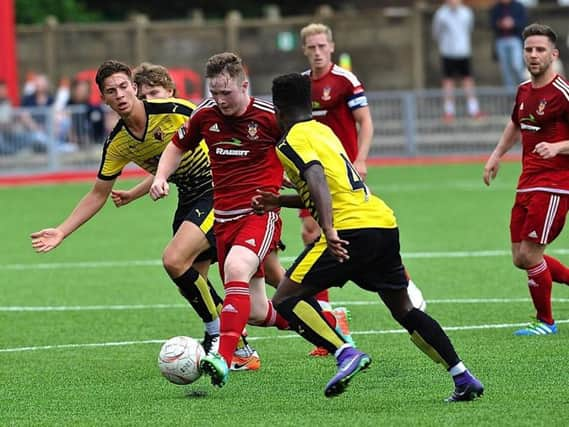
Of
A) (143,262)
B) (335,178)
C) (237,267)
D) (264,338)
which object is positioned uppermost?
(335,178)

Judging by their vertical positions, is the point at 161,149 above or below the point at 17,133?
above

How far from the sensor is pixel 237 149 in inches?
346

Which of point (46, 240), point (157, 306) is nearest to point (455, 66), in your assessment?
point (157, 306)

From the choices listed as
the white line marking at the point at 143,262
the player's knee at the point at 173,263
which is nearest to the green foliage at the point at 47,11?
the white line marking at the point at 143,262

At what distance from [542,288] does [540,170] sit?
2.87 feet

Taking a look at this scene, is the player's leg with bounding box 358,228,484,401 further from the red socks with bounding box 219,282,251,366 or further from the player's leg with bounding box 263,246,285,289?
the player's leg with bounding box 263,246,285,289

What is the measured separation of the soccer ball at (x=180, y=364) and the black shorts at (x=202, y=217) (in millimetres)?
1242

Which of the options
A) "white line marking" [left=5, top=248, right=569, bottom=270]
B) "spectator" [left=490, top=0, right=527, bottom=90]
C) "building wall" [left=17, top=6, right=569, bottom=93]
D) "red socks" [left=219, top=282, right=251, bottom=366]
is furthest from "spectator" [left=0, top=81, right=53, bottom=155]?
"red socks" [left=219, top=282, right=251, bottom=366]

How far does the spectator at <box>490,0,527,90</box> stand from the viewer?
27.3m

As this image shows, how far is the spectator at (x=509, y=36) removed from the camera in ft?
89.5

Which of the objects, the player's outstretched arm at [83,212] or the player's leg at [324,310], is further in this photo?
the player's outstretched arm at [83,212]

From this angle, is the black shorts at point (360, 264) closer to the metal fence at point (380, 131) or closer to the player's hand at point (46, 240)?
the player's hand at point (46, 240)

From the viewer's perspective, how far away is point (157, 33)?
35.6m

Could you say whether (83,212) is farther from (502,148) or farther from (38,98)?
(38,98)
